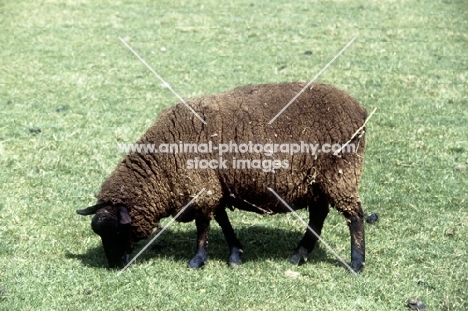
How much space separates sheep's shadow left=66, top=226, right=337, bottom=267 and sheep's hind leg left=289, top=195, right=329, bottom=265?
0.11 metres

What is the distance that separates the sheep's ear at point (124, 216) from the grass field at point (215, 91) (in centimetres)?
50

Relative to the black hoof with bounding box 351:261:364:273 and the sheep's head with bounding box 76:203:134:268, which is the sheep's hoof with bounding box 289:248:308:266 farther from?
the sheep's head with bounding box 76:203:134:268

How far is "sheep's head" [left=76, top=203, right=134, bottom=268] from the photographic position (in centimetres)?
612

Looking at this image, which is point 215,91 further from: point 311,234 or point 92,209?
point 92,209

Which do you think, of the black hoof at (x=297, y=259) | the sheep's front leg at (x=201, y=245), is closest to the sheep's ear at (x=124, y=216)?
the sheep's front leg at (x=201, y=245)

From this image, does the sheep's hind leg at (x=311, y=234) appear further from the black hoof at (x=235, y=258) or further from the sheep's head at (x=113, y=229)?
the sheep's head at (x=113, y=229)

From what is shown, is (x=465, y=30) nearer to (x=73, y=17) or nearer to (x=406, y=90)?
(x=406, y=90)

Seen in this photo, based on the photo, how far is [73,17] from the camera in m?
16.3

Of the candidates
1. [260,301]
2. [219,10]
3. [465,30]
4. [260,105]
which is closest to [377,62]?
[465,30]

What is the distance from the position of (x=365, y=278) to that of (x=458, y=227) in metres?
1.60

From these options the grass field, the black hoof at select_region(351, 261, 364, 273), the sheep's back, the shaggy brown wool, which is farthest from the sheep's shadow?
the sheep's back

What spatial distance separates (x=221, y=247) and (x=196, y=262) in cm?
61

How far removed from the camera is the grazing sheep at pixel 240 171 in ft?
20.0

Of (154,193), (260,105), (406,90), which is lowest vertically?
(406,90)
